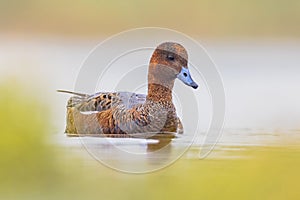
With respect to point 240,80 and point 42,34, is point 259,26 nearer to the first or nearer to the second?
point 240,80

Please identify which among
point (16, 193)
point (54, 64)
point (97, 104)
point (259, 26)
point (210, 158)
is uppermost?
point (259, 26)

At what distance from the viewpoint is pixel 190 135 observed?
1240 mm

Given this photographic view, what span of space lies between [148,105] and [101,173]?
245 millimetres

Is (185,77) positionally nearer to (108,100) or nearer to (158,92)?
(158,92)

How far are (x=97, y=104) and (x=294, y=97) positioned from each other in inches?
23.2

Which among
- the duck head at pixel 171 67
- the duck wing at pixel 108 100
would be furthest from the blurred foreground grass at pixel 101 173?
the duck head at pixel 171 67

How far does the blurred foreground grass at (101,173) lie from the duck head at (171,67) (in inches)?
9.5

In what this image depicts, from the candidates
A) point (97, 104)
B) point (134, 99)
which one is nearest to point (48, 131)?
point (97, 104)

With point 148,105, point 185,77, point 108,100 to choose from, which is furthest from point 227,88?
point 108,100

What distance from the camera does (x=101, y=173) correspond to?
1.23m

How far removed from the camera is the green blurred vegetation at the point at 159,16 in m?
1.24

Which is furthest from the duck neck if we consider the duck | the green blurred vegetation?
the green blurred vegetation

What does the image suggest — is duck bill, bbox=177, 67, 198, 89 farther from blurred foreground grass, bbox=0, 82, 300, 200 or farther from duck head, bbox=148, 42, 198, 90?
blurred foreground grass, bbox=0, 82, 300, 200

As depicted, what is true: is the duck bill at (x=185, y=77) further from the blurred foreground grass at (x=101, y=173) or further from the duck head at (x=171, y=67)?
the blurred foreground grass at (x=101, y=173)
